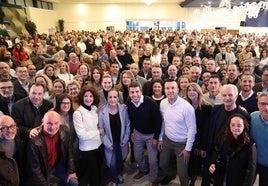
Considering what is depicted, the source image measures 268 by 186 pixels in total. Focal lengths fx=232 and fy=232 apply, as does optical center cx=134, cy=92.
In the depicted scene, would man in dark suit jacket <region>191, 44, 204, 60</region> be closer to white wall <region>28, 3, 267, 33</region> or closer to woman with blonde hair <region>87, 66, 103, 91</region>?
woman with blonde hair <region>87, 66, 103, 91</region>

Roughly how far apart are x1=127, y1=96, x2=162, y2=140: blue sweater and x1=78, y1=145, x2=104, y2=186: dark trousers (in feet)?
1.99

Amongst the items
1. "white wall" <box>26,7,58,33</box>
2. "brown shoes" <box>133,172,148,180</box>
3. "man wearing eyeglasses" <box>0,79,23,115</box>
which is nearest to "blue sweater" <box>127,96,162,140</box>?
"brown shoes" <box>133,172,148,180</box>

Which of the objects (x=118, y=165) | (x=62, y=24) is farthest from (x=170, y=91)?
(x=62, y=24)

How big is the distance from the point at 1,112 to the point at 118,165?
1.72 meters

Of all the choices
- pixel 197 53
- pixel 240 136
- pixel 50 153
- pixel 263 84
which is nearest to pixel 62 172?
pixel 50 153

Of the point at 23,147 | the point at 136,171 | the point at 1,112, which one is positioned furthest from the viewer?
the point at 136,171

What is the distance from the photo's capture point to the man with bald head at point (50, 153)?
2455mm

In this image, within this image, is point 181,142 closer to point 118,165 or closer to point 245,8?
point 118,165

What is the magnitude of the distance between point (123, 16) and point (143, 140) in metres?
19.6

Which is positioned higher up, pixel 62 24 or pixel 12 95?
pixel 62 24

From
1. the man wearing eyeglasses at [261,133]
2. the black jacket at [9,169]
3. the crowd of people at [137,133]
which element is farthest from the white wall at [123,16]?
the man wearing eyeglasses at [261,133]

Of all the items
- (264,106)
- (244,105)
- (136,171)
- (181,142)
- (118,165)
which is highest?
(264,106)

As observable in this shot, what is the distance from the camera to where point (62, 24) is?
1970cm

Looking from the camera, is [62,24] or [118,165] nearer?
[118,165]
